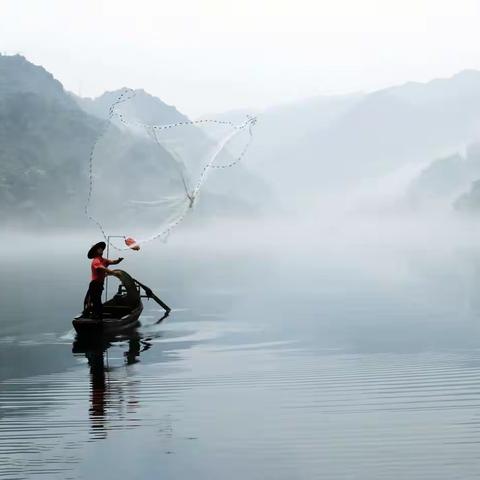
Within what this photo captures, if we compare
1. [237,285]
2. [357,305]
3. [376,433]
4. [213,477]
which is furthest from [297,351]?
[237,285]

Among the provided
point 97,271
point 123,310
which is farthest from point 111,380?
point 123,310

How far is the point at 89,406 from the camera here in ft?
77.3

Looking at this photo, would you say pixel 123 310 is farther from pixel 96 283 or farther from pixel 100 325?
pixel 96 283

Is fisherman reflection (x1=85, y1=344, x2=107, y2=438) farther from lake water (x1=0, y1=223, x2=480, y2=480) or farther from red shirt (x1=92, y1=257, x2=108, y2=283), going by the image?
red shirt (x1=92, y1=257, x2=108, y2=283)

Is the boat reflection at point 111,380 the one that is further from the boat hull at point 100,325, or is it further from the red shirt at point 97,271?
the red shirt at point 97,271

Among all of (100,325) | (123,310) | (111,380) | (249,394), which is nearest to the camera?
(249,394)

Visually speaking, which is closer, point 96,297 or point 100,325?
point 100,325

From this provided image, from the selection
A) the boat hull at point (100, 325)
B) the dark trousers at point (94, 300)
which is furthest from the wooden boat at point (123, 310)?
the dark trousers at point (94, 300)

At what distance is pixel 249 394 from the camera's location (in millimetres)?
25281

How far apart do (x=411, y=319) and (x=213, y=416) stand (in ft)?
92.5

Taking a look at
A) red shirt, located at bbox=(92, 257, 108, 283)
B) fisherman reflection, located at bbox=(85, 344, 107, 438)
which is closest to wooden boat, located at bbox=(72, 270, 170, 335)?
red shirt, located at bbox=(92, 257, 108, 283)

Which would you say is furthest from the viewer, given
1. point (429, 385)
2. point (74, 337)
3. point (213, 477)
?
point (74, 337)

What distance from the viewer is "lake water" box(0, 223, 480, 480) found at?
1800 centimetres

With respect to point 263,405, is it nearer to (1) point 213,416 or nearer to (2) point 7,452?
(1) point 213,416
